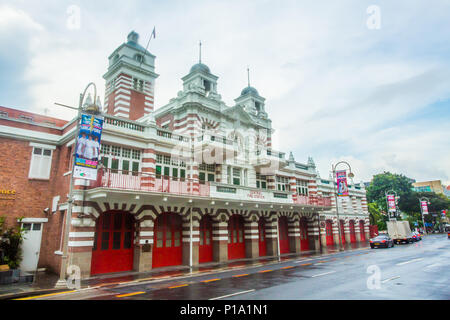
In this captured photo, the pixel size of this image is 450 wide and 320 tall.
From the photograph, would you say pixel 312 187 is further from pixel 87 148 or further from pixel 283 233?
pixel 87 148

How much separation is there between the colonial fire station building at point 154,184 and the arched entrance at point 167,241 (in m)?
0.07

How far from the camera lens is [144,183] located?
1762 cm

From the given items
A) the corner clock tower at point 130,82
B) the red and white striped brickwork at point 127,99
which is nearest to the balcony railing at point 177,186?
the red and white striped brickwork at point 127,99

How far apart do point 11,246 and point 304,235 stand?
85.3 feet

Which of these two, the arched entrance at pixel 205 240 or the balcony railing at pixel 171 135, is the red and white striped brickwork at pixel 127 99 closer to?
the balcony railing at pixel 171 135

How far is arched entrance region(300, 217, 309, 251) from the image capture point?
3068 centimetres

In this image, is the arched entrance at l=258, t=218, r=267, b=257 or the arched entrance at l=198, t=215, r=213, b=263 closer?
the arched entrance at l=198, t=215, r=213, b=263

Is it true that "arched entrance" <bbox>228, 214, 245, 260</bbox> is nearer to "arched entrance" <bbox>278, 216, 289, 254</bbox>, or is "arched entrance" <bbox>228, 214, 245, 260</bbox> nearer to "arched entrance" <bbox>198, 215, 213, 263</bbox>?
"arched entrance" <bbox>198, 215, 213, 263</bbox>

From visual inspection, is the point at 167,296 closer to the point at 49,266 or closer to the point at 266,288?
the point at 266,288

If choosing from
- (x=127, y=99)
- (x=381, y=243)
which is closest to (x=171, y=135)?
(x=127, y=99)

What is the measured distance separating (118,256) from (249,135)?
638 inches

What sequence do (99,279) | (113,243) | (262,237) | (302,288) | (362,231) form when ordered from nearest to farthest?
(302,288) < (99,279) < (113,243) < (262,237) < (362,231)

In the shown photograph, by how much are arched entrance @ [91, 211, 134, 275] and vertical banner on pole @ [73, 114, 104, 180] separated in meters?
4.54

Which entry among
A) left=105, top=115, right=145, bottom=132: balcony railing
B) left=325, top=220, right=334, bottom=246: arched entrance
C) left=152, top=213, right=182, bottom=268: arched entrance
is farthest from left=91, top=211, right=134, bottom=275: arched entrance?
left=325, top=220, right=334, bottom=246: arched entrance
